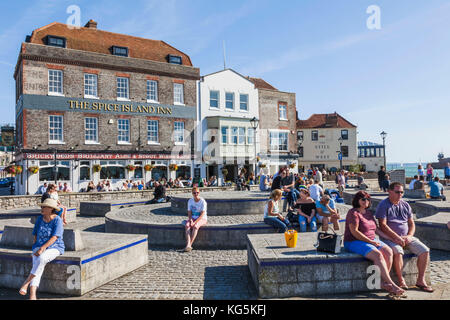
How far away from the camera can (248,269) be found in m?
7.54

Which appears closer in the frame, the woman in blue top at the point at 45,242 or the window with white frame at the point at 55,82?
the woman in blue top at the point at 45,242

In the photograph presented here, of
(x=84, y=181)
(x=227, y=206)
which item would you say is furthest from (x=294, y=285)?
(x=84, y=181)

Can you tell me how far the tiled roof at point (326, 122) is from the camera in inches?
2372

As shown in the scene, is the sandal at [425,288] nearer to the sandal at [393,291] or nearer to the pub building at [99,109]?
the sandal at [393,291]

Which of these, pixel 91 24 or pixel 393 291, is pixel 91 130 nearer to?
pixel 91 24

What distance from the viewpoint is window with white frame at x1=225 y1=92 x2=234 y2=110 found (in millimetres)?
36906

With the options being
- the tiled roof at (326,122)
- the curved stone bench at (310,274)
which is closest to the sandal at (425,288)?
the curved stone bench at (310,274)

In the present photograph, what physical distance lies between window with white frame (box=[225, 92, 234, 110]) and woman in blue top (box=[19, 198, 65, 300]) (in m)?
31.5

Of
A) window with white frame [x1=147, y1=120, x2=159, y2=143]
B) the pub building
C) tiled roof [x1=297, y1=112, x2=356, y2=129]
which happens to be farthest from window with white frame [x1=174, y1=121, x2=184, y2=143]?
tiled roof [x1=297, y1=112, x2=356, y2=129]

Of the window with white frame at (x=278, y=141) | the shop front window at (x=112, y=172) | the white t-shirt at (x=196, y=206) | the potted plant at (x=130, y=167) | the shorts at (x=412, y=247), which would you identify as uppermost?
the window with white frame at (x=278, y=141)

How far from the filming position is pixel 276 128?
40.1 meters

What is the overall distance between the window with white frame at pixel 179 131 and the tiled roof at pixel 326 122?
108 feet

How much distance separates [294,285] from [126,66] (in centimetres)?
2891
